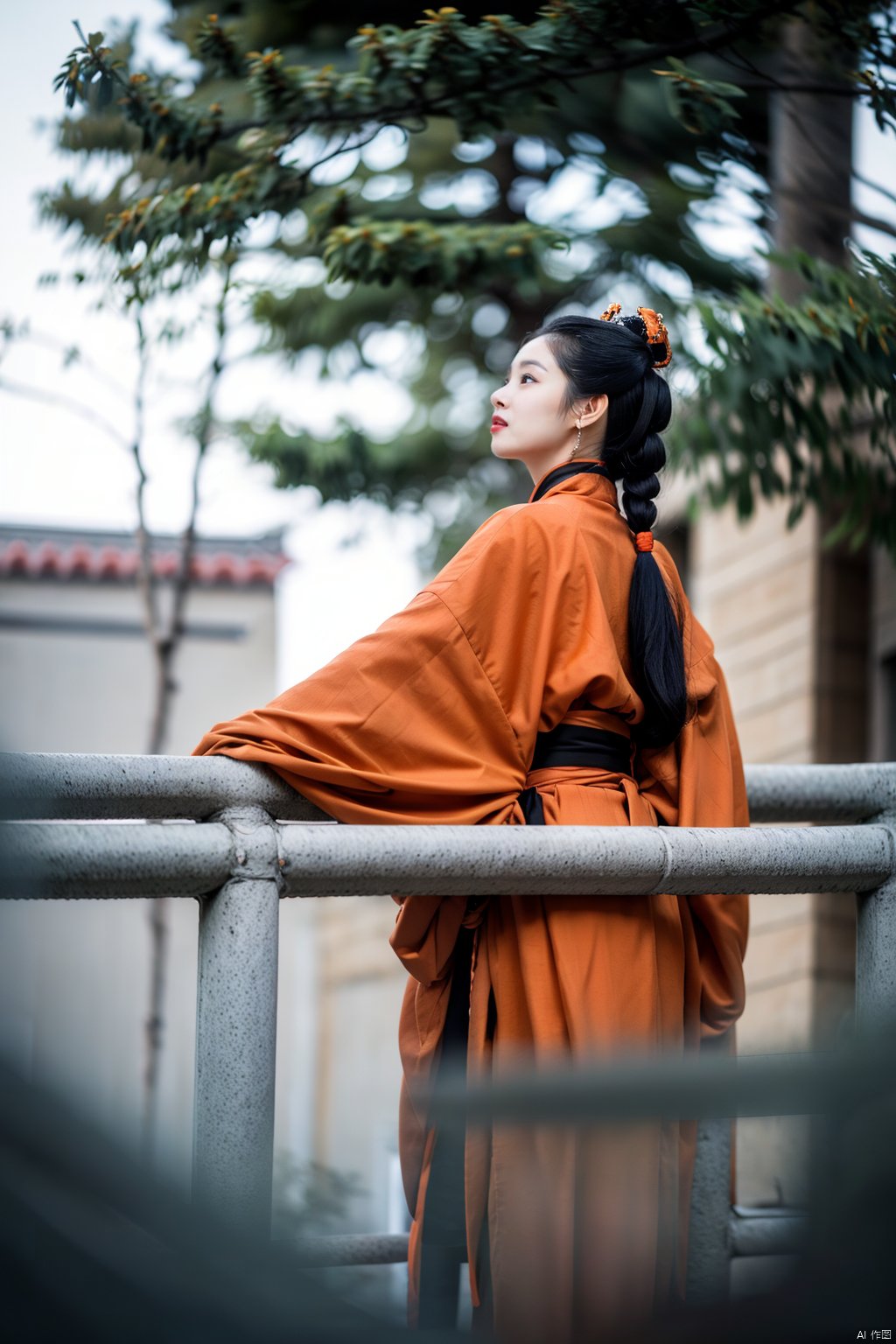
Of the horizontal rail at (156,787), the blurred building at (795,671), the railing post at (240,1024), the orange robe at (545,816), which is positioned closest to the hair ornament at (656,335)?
the orange robe at (545,816)

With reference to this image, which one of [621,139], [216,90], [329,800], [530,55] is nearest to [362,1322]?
[329,800]

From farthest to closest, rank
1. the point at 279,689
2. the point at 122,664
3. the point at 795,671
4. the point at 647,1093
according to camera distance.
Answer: the point at 279,689, the point at 122,664, the point at 795,671, the point at 647,1093

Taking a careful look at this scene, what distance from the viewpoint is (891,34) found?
2.88m

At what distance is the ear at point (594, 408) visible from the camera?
241 centimetres

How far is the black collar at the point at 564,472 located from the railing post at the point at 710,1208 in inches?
37.3

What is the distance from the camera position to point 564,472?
2.37 metres

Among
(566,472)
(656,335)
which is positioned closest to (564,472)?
(566,472)

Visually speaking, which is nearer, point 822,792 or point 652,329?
point 822,792

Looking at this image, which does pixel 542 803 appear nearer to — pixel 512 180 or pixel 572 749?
pixel 572 749

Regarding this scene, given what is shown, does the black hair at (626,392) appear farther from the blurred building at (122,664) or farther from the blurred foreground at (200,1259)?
the blurred building at (122,664)

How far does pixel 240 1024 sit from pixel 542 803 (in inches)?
22.9

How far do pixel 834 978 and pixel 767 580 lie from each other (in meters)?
1.84

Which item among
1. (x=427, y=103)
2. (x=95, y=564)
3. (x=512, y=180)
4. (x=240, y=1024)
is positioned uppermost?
(x=512, y=180)

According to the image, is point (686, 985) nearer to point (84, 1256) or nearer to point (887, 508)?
point (84, 1256)
